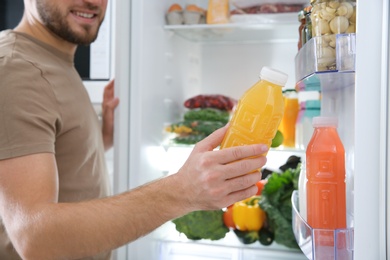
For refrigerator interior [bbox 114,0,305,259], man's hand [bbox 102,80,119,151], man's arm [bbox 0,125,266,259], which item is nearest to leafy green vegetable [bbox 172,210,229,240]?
refrigerator interior [bbox 114,0,305,259]

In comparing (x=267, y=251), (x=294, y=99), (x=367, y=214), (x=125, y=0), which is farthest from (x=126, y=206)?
(x=294, y=99)

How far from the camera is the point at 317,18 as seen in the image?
870 millimetres

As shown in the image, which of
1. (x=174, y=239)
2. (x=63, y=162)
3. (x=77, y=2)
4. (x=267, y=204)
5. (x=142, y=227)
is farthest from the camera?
(x=174, y=239)

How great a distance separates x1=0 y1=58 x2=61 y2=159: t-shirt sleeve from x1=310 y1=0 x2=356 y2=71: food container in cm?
66

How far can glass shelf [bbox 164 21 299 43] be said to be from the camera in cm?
172

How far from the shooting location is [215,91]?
6.82ft

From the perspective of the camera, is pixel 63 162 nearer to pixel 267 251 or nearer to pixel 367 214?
pixel 267 251

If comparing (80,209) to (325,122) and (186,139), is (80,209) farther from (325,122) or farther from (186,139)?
(186,139)

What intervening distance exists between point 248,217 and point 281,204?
5.6 inches

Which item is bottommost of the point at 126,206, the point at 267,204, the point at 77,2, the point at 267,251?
the point at 267,251

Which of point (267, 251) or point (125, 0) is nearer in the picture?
point (125, 0)

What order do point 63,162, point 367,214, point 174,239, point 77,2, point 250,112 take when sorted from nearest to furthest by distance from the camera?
1. point 367,214
2. point 250,112
3. point 63,162
4. point 77,2
5. point 174,239

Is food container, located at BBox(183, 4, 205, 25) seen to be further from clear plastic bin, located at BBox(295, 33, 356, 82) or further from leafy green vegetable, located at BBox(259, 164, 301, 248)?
clear plastic bin, located at BBox(295, 33, 356, 82)

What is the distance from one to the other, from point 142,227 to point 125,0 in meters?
0.74
